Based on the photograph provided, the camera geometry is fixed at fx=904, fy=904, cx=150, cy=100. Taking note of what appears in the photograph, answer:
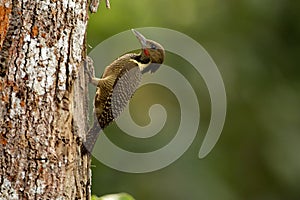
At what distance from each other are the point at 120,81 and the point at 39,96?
1454mm

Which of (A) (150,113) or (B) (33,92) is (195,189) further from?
(B) (33,92)

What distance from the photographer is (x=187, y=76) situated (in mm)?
10914

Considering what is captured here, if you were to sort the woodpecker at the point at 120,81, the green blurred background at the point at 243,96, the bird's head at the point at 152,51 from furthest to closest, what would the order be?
the green blurred background at the point at 243,96 → the bird's head at the point at 152,51 → the woodpecker at the point at 120,81

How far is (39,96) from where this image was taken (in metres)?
4.11

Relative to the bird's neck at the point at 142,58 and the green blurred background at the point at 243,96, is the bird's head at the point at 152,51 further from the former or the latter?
the green blurred background at the point at 243,96

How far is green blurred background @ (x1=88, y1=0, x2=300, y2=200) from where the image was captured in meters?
11.0

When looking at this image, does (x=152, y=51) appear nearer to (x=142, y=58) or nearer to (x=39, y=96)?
(x=142, y=58)

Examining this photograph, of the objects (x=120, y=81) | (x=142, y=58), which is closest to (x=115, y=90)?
(x=120, y=81)

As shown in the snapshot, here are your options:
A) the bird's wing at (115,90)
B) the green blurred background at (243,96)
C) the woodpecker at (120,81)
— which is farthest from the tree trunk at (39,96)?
the green blurred background at (243,96)

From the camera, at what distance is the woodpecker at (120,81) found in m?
5.23

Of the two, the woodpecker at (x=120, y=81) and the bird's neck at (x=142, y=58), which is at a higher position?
the bird's neck at (x=142, y=58)

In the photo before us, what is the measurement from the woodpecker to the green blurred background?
5.20 metres

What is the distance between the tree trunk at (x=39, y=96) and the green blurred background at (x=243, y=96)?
6673mm

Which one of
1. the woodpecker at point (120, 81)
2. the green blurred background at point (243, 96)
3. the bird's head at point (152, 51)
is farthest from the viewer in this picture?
the green blurred background at point (243, 96)
